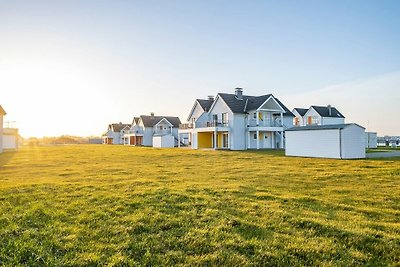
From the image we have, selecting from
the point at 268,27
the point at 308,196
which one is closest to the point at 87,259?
the point at 308,196

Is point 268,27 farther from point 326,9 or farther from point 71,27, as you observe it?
point 71,27

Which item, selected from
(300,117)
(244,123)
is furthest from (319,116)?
(244,123)

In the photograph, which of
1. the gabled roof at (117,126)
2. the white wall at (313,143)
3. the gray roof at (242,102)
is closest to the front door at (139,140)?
the gabled roof at (117,126)

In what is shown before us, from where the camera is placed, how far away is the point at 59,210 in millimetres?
7977

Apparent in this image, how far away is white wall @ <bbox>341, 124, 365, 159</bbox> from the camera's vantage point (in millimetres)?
24922

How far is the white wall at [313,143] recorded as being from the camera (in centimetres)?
2550

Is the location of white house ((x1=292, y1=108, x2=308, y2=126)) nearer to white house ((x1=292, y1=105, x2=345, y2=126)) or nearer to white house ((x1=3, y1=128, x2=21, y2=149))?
white house ((x1=292, y1=105, x2=345, y2=126))

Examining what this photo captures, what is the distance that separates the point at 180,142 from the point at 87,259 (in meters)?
49.7

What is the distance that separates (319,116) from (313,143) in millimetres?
32725

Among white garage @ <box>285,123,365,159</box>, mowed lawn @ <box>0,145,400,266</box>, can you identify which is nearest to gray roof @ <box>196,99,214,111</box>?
white garage @ <box>285,123,365,159</box>

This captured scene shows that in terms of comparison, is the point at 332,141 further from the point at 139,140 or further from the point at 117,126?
the point at 117,126

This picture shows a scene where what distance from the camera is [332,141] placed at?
2566 cm

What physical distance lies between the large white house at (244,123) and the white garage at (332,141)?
1053 cm

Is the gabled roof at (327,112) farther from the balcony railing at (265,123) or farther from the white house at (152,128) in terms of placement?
the white house at (152,128)
